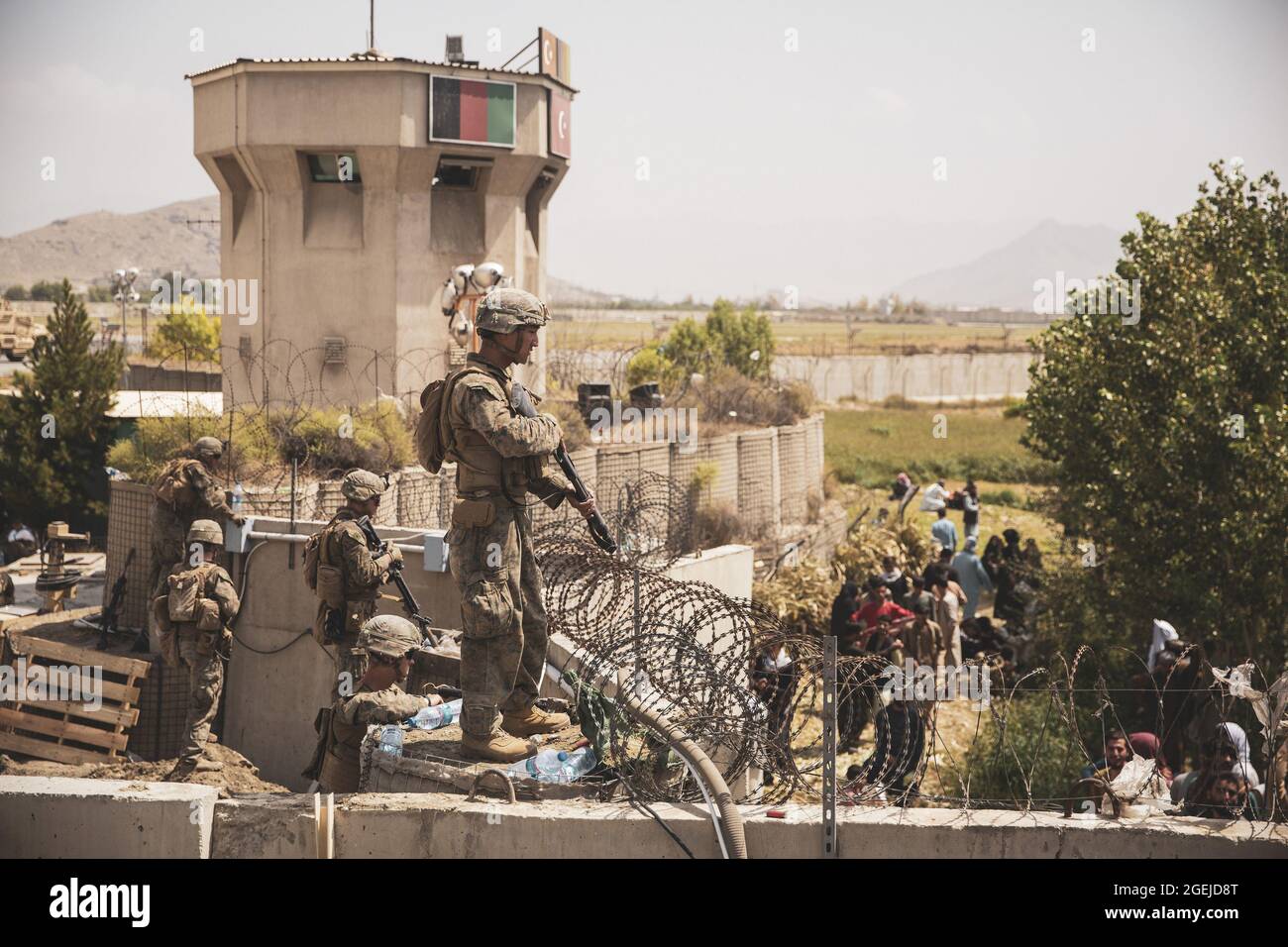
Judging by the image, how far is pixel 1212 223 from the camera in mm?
15094

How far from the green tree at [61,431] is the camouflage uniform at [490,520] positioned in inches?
593

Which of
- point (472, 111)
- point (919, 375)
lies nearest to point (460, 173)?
point (472, 111)

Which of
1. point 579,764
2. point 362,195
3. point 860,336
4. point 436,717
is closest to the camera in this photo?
point 579,764

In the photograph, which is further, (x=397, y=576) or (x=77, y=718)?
(x=77, y=718)

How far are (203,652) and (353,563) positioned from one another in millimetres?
1242

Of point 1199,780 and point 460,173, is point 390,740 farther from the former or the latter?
point 460,173

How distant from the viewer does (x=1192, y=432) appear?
13602 mm

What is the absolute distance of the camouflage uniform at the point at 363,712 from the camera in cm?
596

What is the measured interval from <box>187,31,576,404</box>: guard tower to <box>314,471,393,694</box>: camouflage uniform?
37.8 feet

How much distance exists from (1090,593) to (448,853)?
11.7 metres

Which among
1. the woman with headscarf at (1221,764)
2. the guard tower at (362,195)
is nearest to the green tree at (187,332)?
the guard tower at (362,195)

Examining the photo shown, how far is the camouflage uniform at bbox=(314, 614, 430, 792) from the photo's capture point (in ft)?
19.5

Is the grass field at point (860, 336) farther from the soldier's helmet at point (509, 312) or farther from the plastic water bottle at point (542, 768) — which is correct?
the plastic water bottle at point (542, 768)

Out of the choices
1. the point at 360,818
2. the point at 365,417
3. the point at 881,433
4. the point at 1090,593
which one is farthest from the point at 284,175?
the point at 881,433
